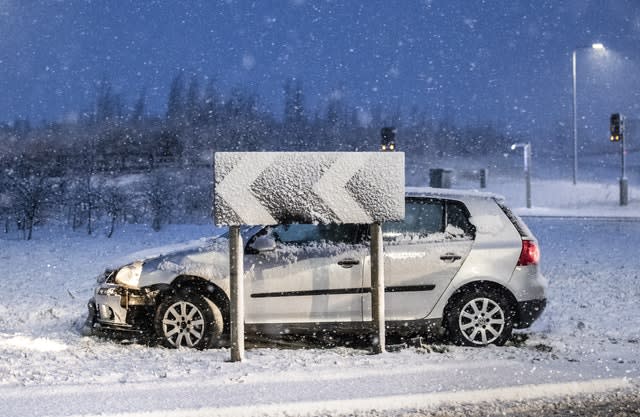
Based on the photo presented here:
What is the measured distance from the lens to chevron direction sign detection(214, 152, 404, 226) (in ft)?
23.2

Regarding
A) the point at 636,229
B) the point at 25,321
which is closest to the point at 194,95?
the point at 636,229

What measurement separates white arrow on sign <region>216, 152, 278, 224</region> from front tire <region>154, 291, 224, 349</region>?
1.21 m

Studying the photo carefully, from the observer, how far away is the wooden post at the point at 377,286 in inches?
291

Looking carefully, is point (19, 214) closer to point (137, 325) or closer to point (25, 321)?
point (25, 321)

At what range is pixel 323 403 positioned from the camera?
5.66 meters

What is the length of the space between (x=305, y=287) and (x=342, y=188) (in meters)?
1.11

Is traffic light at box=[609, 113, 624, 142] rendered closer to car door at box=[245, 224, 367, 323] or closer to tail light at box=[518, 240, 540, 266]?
tail light at box=[518, 240, 540, 266]

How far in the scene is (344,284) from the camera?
304 inches

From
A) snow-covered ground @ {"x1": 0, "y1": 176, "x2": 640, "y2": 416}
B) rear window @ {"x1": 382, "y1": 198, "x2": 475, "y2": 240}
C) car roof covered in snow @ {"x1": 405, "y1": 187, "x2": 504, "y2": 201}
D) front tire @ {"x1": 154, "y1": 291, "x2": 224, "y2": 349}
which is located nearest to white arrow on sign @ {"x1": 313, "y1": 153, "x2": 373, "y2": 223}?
rear window @ {"x1": 382, "y1": 198, "x2": 475, "y2": 240}

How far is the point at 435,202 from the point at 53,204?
1828cm

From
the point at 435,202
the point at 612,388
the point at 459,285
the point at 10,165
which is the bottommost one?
the point at 612,388

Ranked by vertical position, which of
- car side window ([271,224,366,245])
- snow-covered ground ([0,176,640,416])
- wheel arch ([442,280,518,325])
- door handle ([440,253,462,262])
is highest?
car side window ([271,224,366,245])

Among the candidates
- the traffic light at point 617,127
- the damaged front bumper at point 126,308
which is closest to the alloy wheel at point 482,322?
the damaged front bumper at point 126,308

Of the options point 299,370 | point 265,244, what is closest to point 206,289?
point 265,244
